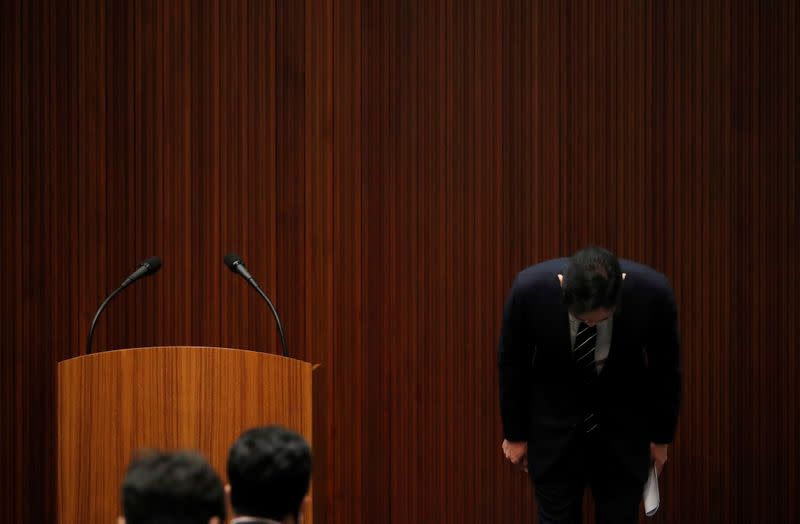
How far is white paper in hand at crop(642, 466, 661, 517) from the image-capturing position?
1.79 m

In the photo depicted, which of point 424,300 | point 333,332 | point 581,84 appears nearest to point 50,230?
point 333,332

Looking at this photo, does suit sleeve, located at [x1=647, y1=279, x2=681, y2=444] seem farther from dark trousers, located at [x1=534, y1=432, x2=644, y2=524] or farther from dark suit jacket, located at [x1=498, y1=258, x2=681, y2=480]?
dark trousers, located at [x1=534, y1=432, x2=644, y2=524]

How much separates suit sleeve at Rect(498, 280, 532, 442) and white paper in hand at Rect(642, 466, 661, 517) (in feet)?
0.83

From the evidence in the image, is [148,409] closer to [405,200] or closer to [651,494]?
[405,200]

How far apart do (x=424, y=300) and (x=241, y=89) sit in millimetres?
693

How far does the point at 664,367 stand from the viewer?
1.78 metres

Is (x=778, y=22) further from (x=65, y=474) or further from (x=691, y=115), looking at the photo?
(x=65, y=474)

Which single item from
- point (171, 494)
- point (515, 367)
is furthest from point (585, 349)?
point (171, 494)

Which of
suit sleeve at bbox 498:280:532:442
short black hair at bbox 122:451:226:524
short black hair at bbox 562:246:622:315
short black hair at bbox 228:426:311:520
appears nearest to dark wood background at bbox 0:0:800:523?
suit sleeve at bbox 498:280:532:442

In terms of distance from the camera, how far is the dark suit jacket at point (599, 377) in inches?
68.3

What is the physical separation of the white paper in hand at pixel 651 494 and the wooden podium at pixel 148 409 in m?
0.64

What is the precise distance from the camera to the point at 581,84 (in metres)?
2.26

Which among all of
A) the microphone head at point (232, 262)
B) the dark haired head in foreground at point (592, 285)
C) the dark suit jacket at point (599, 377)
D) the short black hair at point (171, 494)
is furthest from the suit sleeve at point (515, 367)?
the short black hair at point (171, 494)

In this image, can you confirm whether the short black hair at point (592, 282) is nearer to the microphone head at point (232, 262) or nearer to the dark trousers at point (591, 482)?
the dark trousers at point (591, 482)
